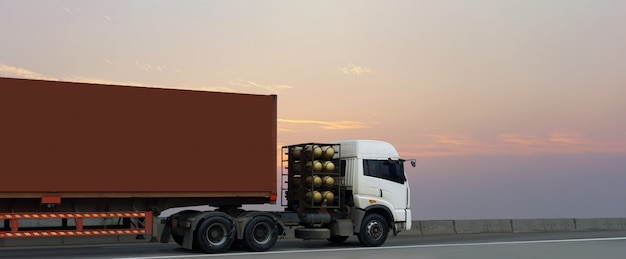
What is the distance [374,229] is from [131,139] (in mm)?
7217

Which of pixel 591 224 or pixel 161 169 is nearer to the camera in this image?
pixel 161 169

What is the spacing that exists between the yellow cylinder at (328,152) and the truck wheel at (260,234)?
2.56 meters

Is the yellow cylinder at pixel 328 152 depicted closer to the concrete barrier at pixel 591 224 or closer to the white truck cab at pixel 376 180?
the white truck cab at pixel 376 180

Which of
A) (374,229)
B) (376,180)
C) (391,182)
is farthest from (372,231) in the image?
(391,182)

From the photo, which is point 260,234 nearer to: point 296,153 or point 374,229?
point 296,153

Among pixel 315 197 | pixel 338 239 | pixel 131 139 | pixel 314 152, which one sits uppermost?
pixel 131 139

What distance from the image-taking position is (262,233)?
62.4ft

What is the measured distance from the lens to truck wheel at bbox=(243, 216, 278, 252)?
735 inches

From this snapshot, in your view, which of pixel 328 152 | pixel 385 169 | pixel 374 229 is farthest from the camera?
pixel 385 169

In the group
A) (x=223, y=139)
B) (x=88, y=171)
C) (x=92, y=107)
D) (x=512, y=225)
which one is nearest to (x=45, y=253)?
(x=88, y=171)

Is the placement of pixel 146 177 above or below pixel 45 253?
above

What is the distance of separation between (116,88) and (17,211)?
12.2ft

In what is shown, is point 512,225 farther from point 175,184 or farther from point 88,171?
point 88,171

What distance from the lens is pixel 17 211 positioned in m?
17.4
